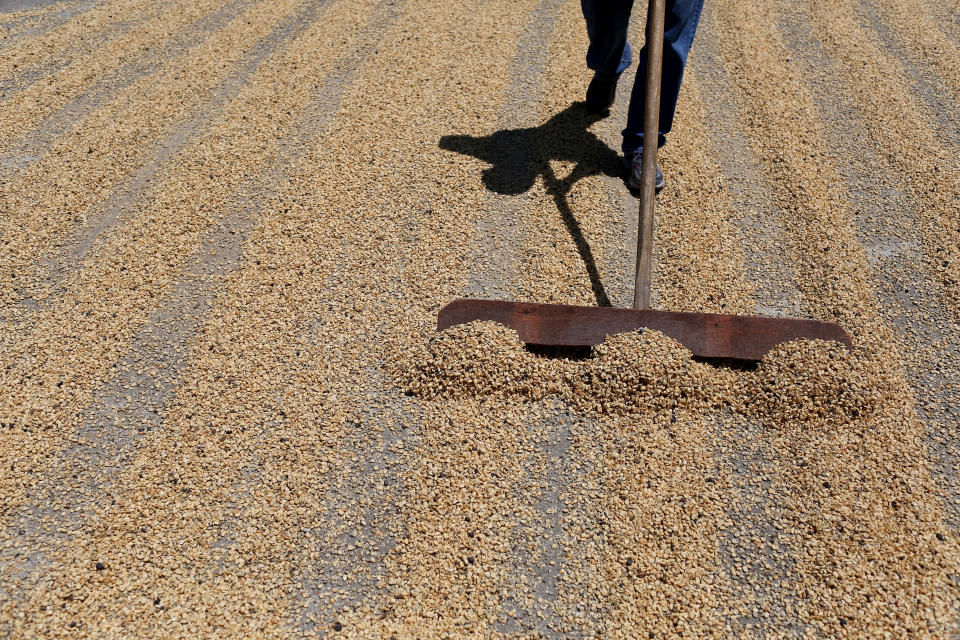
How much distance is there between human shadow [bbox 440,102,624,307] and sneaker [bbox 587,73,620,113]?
2.6 inches

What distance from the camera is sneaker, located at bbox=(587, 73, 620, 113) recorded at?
4.04 m

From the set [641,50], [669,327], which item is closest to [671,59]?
[641,50]

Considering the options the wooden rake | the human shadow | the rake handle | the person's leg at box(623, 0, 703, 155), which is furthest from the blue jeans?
the wooden rake

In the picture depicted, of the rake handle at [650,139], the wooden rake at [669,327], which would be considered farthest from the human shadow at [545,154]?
the wooden rake at [669,327]

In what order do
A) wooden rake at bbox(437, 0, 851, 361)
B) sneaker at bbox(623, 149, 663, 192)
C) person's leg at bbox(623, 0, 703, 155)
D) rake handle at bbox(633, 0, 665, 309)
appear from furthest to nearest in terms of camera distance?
sneaker at bbox(623, 149, 663, 192)
person's leg at bbox(623, 0, 703, 155)
rake handle at bbox(633, 0, 665, 309)
wooden rake at bbox(437, 0, 851, 361)

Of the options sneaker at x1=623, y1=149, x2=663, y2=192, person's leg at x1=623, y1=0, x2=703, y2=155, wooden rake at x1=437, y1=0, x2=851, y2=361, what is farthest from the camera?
sneaker at x1=623, y1=149, x2=663, y2=192

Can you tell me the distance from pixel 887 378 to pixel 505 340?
1488 mm

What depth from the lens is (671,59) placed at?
329 centimetres

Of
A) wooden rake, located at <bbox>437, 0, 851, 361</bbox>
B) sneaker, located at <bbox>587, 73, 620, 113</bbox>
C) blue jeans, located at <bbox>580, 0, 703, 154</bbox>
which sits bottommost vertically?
wooden rake, located at <bbox>437, 0, 851, 361</bbox>

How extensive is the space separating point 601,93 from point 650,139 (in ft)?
4.32

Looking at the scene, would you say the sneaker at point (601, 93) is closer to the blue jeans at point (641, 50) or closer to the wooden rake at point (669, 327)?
the blue jeans at point (641, 50)

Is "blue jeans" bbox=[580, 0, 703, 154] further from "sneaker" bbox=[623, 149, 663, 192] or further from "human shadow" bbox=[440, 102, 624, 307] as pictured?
"human shadow" bbox=[440, 102, 624, 307]

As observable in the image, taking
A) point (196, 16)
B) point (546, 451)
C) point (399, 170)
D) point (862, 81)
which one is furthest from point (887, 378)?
point (196, 16)

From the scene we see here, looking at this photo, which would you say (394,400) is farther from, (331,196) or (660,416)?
(331,196)
